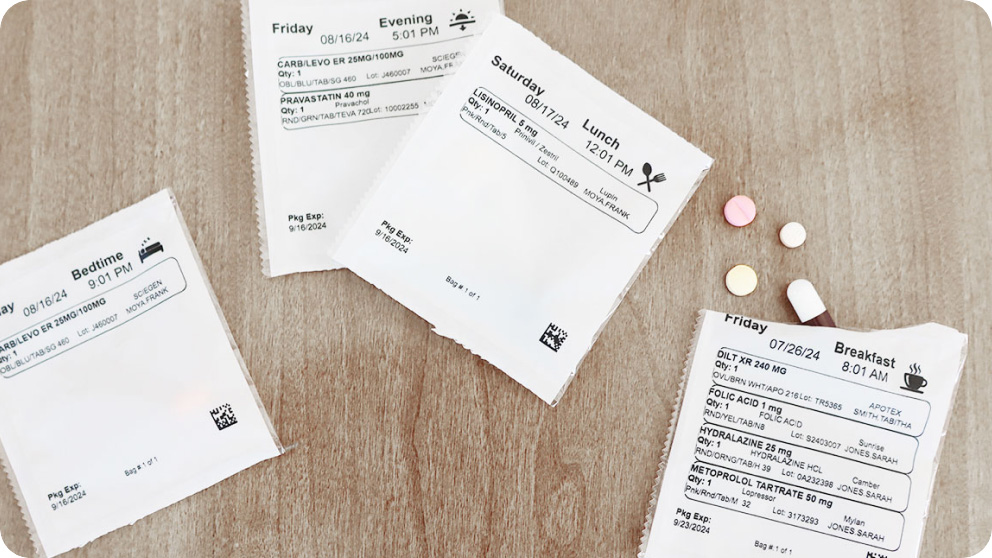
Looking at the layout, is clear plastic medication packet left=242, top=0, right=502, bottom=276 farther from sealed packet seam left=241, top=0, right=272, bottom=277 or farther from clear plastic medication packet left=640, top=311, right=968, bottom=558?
clear plastic medication packet left=640, top=311, right=968, bottom=558

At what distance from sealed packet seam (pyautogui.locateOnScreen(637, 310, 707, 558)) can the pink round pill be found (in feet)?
0.28

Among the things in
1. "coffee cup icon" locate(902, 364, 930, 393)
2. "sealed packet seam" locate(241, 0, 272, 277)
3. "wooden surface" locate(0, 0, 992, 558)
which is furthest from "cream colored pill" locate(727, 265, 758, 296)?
"sealed packet seam" locate(241, 0, 272, 277)

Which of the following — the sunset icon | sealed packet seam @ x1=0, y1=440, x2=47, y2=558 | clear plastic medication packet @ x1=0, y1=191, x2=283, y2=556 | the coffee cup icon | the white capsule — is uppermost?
the sunset icon

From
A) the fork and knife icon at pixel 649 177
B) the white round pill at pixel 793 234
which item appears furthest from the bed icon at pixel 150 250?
→ the white round pill at pixel 793 234

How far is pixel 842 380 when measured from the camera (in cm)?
60

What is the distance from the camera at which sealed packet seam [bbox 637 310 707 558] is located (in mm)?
610

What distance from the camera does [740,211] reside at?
→ 61cm

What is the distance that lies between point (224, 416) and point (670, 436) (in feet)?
1.31

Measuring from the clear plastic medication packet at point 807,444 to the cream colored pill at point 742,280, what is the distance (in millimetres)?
27

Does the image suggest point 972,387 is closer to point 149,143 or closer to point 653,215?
point 653,215

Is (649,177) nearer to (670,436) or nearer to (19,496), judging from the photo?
(670,436)

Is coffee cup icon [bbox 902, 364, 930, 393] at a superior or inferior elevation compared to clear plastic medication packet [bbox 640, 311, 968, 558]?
superior

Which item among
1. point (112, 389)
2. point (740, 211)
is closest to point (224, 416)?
point (112, 389)

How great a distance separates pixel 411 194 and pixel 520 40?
0.55ft
